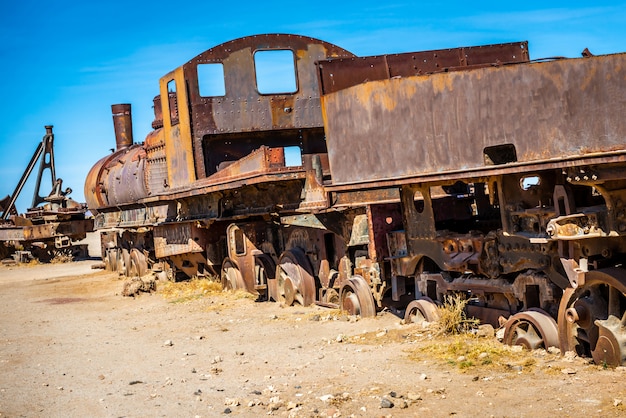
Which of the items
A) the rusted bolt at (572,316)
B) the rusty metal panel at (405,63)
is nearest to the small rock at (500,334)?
the rusted bolt at (572,316)

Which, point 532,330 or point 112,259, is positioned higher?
point 112,259

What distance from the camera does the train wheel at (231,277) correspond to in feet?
44.1

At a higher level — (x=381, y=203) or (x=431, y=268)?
(x=381, y=203)

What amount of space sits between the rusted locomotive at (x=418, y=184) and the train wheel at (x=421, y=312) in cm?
2

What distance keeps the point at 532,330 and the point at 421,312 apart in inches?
74.8

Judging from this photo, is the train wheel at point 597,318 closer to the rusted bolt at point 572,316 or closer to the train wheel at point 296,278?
the rusted bolt at point 572,316

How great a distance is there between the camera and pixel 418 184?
7816 millimetres

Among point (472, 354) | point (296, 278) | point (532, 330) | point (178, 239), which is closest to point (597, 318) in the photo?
point (532, 330)

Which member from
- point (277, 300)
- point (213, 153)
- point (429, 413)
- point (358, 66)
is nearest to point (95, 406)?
point (429, 413)

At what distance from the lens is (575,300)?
6.30 m

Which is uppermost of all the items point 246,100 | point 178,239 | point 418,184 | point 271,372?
point 246,100

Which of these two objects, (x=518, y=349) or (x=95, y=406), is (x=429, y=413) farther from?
(x=95, y=406)

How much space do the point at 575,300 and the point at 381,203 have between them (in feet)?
10.2

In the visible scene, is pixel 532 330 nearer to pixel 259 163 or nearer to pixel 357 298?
pixel 357 298
